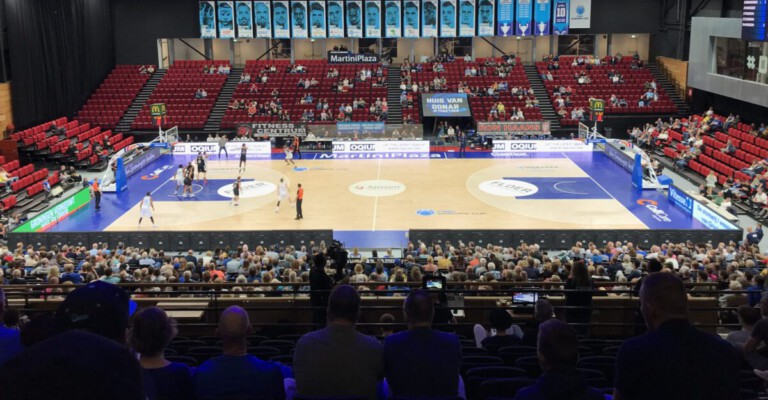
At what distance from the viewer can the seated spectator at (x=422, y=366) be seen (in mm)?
4656

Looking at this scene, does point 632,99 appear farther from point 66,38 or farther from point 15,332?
point 15,332

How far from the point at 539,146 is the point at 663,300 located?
122 ft

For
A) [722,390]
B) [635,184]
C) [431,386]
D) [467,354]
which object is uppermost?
[722,390]

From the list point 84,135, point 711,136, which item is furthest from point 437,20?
point 84,135

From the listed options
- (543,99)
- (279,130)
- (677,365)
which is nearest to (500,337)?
(677,365)

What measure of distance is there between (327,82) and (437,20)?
8559 mm

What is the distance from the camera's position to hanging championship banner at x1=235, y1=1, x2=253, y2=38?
49.2 metres

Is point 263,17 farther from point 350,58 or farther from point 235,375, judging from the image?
point 235,375

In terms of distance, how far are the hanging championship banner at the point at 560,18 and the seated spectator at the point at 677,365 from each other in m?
48.1

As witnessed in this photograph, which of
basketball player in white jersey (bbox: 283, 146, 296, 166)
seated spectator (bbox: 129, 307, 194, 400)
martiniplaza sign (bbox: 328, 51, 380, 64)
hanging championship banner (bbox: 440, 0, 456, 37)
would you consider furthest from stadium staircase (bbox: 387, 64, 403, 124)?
seated spectator (bbox: 129, 307, 194, 400)

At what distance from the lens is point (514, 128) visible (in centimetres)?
4212

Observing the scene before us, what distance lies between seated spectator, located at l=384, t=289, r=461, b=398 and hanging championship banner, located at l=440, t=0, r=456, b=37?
46.4 meters

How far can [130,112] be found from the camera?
45.4m

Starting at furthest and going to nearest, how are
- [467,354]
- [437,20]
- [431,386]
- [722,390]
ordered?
[437,20] → [467,354] → [431,386] → [722,390]
